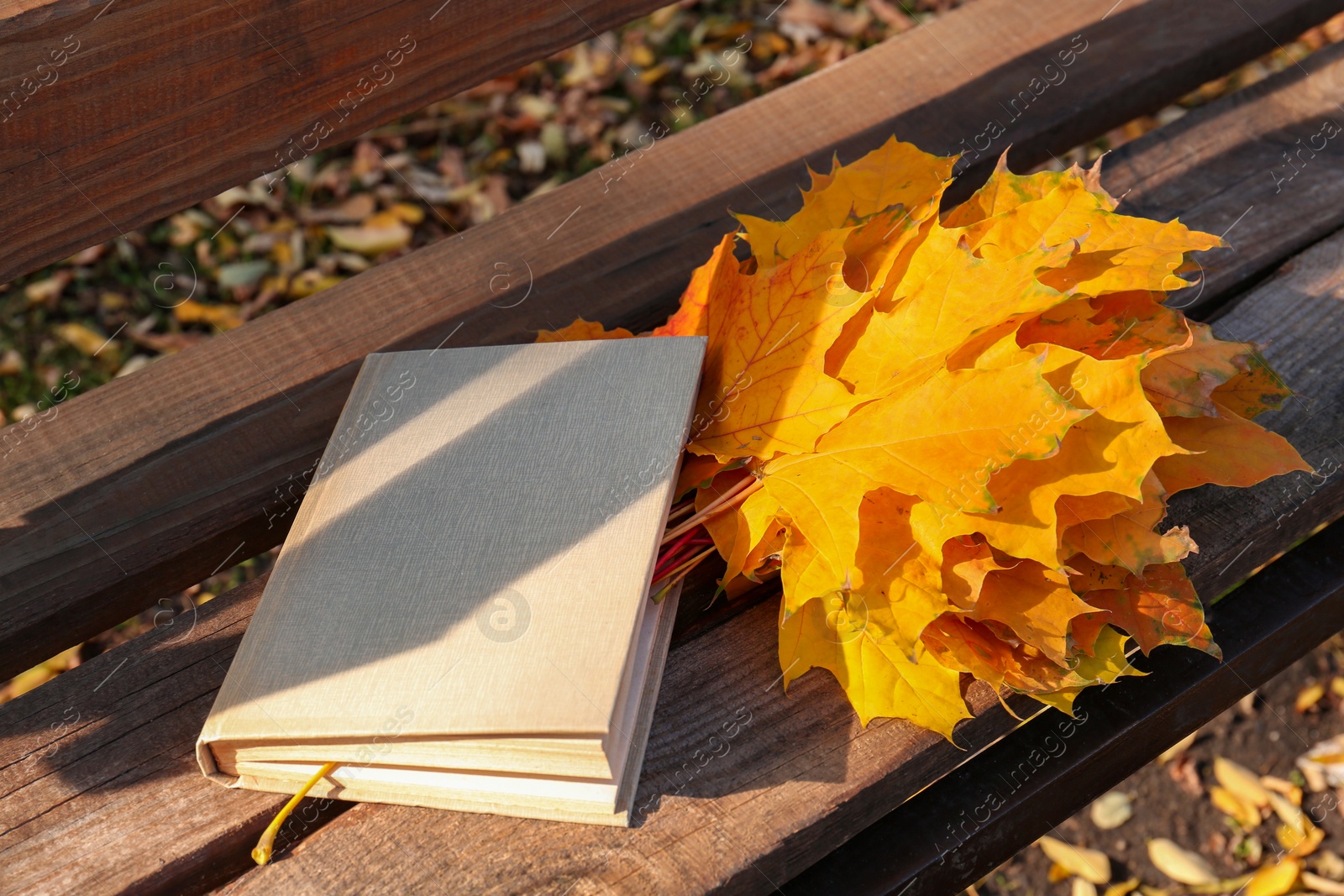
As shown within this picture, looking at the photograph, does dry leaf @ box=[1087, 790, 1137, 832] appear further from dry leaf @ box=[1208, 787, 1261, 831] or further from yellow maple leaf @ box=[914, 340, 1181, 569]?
yellow maple leaf @ box=[914, 340, 1181, 569]

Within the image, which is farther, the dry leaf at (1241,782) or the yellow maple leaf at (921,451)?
the dry leaf at (1241,782)

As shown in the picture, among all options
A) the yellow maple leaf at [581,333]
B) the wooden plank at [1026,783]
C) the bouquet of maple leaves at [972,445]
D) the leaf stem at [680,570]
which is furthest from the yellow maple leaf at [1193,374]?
the yellow maple leaf at [581,333]

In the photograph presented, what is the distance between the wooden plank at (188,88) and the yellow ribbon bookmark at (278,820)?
64 cm

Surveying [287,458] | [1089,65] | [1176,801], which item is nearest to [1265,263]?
[1089,65]

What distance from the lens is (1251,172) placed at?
145 cm

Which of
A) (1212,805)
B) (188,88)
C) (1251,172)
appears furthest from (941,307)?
(1212,805)

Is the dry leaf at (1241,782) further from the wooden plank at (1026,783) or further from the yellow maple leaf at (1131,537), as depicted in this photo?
the yellow maple leaf at (1131,537)

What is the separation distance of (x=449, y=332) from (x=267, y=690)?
1.91 feet

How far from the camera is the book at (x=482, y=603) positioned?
759 millimetres

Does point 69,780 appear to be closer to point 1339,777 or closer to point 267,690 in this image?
point 267,690

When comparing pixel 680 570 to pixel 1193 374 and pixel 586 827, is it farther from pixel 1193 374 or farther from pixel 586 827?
pixel 1193 374

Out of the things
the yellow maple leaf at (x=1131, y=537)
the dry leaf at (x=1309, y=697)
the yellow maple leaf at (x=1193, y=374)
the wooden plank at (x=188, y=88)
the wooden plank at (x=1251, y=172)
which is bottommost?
the dry leaf at (x=1309, y=697)

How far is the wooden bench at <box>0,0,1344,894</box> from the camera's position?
2.83 ft

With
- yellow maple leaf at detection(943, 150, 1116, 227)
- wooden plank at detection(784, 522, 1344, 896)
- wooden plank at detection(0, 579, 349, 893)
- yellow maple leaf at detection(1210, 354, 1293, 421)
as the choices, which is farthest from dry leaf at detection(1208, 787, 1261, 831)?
Answer: wooden plank at detection(0, 579, 349, 893)
